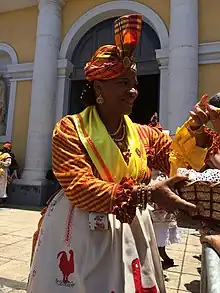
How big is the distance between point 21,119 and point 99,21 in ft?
12.5

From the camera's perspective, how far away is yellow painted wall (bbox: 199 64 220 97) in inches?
301

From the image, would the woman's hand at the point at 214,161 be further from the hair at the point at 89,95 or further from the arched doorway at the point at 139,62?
the arched doorway at the point at 139,62

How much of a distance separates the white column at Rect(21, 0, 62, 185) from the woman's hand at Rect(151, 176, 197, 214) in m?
7.91

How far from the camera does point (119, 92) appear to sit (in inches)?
51.7

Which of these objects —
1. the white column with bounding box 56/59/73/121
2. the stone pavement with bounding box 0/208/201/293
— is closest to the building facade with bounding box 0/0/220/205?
the white column with bounding box 56/59/73/121

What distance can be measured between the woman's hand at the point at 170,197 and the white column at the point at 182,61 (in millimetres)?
6345

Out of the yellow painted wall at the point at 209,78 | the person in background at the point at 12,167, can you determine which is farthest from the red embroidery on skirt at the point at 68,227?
the person in background at the point at 12,167

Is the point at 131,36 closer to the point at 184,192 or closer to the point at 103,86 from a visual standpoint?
the point at 103,86

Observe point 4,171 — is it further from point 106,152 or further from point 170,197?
point 170,197

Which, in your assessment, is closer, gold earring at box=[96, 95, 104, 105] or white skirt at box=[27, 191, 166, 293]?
white skirt at box=[27, 191, 166, 293]

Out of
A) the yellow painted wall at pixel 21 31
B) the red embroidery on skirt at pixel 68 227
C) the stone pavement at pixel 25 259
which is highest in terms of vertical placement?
the yellow painted wall at pixel 21 31

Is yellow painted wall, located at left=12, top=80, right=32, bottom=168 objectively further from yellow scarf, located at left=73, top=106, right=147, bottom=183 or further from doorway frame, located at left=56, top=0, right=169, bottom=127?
yellow scarf, located at left=73, top=106, right=147, bottom=183

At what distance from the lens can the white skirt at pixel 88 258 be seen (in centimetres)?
118

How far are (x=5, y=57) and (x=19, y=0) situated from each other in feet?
6.30
